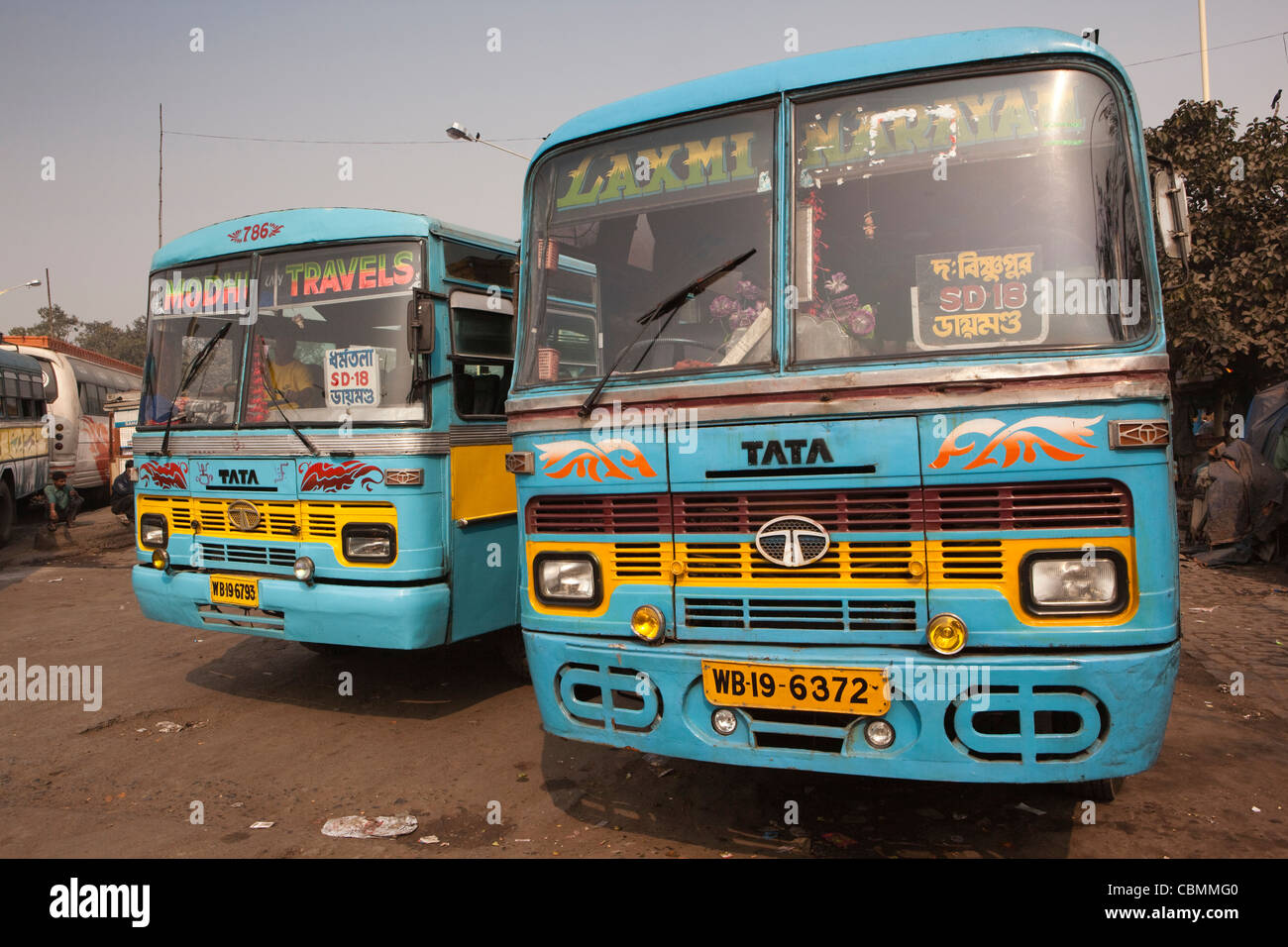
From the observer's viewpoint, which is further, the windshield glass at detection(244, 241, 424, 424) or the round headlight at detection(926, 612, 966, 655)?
the windshield glass at detection(244, 241, 424, 424)

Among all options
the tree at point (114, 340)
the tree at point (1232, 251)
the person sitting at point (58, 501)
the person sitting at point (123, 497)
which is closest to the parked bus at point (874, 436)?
the tree at point (1232, 251)

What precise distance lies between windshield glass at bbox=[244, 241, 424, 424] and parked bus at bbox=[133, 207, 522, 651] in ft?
0.03

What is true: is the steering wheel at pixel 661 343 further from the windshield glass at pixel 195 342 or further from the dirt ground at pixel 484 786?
the windshield glass at pixel 195 342

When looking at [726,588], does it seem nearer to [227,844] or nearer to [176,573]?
[227,844]

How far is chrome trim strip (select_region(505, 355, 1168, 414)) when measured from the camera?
300cm

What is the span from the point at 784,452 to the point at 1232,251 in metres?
11.9

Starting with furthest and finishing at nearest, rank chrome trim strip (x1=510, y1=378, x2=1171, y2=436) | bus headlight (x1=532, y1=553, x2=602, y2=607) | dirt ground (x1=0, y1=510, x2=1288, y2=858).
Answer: dirt ground (x1=0, y1=510, x2=1288, y2=858), bus headlight (x1=532, y1=553, x2=602, y2=607), chrome trim strip (x1=510, y1=378, x2=1171, y2=436)

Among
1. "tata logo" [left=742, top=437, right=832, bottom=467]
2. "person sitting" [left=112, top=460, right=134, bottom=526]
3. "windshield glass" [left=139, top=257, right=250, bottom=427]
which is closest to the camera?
"tata logo" [left=742, top=437, right=832, bottom=467]

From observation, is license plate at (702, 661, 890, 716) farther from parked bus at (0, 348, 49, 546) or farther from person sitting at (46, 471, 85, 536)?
parked bus at (0, 348, 49, 546)

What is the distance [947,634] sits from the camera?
3088 millimetres

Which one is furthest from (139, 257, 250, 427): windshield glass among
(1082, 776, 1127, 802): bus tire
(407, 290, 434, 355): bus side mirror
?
(1082, 776, 1127, 802): bus tire

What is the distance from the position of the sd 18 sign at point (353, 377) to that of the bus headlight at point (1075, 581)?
3.76 metres

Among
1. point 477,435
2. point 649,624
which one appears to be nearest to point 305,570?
point 477,435

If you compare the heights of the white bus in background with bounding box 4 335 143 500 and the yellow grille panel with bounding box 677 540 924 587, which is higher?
the white bus in background with bounding box 4 335 143 500
